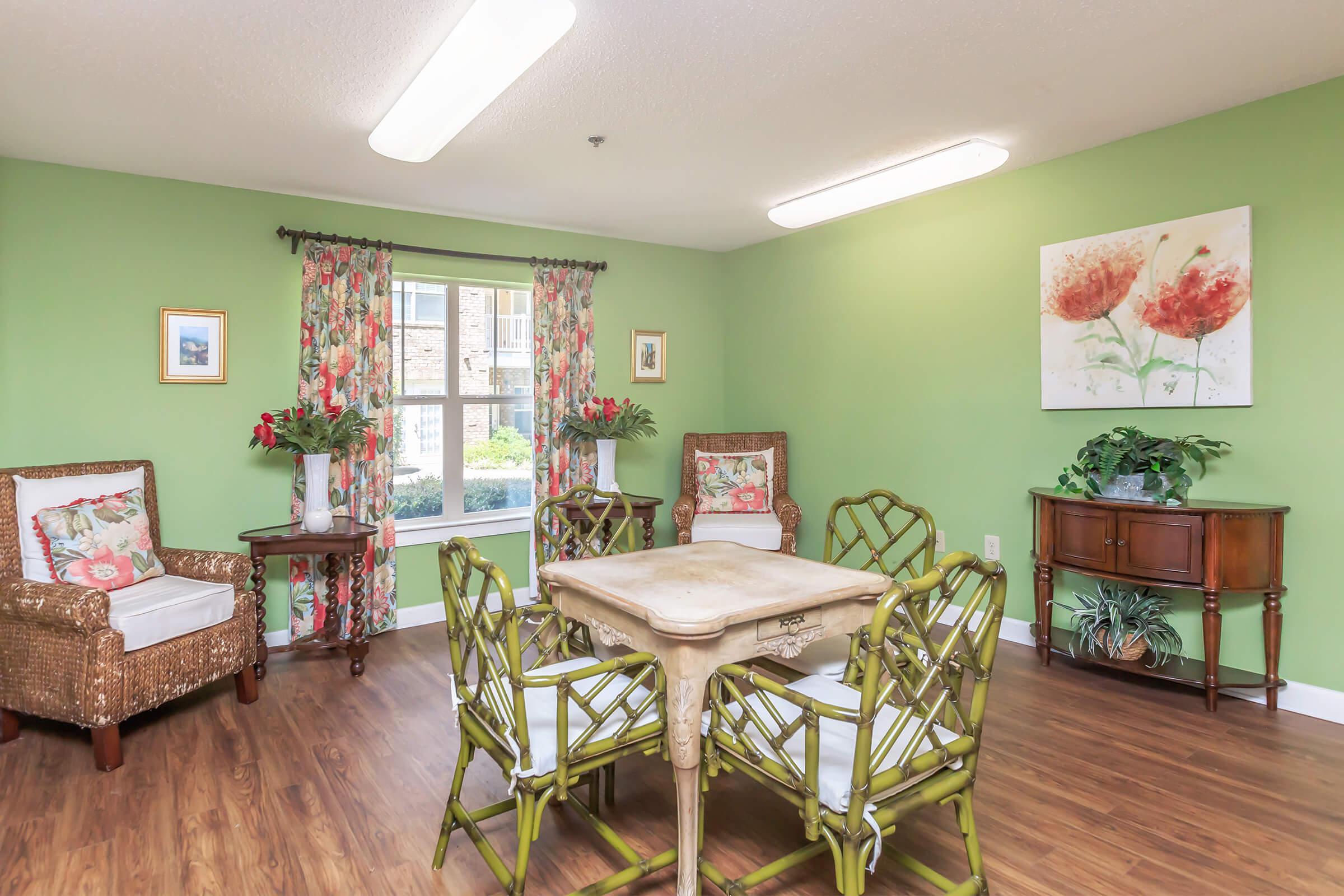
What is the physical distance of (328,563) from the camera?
399 cm

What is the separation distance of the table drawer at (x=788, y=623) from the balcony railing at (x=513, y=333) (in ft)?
11.3

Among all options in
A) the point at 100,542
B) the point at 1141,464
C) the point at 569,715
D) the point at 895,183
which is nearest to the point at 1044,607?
the point at 1141,464

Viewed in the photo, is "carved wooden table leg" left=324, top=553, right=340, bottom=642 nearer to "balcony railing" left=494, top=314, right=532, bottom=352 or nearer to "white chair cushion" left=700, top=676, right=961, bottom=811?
"balcony railing" left=494, top=314, right=532, bottom=352

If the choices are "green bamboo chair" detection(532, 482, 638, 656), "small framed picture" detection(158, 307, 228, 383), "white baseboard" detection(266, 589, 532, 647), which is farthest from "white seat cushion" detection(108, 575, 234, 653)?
"green bamboo chair" detection(532, 482, 638, 656)

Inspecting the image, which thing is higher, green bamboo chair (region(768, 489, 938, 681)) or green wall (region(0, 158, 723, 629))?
green wall (region(0, 158, 723, 629))

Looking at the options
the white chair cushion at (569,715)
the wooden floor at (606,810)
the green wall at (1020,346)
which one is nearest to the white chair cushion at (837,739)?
the white chair cushion at (569,715)

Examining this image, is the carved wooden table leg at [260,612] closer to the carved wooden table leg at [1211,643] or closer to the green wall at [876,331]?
the green wall at [876,331]

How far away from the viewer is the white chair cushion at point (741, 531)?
4.61 meters

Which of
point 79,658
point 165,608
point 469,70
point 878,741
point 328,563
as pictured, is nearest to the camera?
point 878,741

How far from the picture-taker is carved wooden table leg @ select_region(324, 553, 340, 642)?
393cm

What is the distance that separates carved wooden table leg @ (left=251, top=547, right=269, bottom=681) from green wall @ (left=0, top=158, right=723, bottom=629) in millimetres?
488

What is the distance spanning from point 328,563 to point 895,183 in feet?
11.5

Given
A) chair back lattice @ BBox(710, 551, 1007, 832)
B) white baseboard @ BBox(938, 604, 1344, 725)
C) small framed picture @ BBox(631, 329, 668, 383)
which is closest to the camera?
chair back lattice @ BBox(710, 551, 1007, 832)

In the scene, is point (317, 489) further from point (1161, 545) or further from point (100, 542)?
point (1161, 545)
